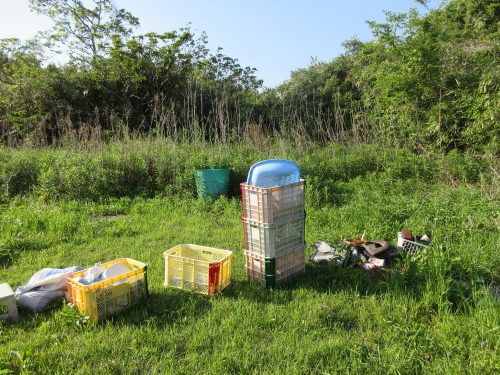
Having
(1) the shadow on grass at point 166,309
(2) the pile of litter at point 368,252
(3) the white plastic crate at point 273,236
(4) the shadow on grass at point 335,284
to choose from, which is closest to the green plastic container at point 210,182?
(2) the pile of litter at point 368,252

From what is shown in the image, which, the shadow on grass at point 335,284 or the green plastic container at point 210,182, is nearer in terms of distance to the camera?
the shadow on grass at point 335,284

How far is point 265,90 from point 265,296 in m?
11.8

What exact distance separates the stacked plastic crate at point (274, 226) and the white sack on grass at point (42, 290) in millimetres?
1666

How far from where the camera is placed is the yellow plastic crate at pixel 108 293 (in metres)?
2.68

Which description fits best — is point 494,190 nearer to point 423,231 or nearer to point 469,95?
point 423,231

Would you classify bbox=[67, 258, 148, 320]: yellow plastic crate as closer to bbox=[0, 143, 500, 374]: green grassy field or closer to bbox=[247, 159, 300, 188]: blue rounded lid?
bbox=[0, 143, 500, 374]: green grassy field

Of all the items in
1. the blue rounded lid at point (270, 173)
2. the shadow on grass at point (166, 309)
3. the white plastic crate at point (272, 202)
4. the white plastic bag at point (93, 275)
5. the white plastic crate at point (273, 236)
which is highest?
the blue rounded lid at point (270, 173)

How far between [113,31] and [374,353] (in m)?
16.0

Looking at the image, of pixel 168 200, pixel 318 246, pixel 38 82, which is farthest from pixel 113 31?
pixel 318 246

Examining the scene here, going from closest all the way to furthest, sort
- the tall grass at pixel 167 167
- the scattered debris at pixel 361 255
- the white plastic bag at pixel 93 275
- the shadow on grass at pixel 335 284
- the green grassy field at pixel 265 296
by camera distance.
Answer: the green grassy field at pixel 265 296 → the white plastic bag at pixel 93 275 → the shadow on grass at pixel 335 284 → the scattered debris at pixel 361 255 → the tall grass at pixel 167 167

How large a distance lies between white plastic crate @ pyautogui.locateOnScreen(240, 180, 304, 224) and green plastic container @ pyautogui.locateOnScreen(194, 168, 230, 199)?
9.83 ft

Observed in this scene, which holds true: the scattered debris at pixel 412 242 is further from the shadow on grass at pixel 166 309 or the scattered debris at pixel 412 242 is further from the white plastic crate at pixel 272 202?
the shadow on grass at pixel 166 309

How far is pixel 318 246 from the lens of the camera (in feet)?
13.0

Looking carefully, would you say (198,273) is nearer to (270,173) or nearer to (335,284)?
(270,173)
